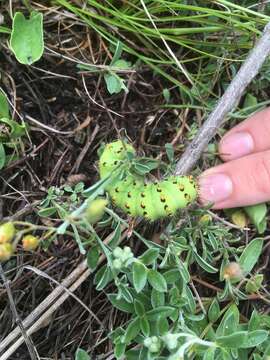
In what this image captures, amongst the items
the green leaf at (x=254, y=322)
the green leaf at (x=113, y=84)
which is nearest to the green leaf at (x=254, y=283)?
the green leaf at (x=254, y=322)

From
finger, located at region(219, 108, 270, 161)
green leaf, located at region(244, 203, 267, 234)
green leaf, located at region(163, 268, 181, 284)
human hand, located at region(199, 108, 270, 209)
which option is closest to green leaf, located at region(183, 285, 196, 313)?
green leaf, located at region(163, 268, 181, 284)

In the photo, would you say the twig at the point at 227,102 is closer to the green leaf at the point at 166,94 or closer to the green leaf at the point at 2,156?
the green leaf at the point at 166,94

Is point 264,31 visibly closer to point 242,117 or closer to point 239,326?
point 242,117

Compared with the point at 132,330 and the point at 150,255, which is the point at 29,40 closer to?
the point at 150,255

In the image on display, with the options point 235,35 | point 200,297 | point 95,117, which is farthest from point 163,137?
point 200,297

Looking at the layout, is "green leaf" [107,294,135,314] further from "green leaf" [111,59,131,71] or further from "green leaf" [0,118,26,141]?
"green leaf" [111,59,131,71]
